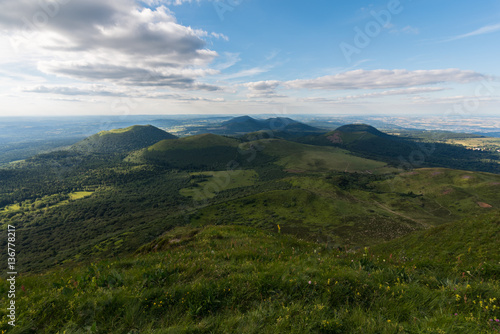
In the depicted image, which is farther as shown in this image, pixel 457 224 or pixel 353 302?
pixel 457 224

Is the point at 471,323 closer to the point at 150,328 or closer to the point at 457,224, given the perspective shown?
the point at 150,328

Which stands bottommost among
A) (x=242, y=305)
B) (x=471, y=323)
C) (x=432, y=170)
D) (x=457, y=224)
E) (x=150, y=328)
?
(x=432, y=170)

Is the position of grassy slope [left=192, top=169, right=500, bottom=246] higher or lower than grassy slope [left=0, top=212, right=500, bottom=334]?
lower

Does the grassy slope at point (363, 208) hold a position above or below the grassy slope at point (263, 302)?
below

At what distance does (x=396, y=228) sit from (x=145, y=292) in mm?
108999

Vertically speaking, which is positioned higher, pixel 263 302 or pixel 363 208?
pixel 263 302

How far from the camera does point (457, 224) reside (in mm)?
25453

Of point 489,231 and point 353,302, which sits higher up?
point 353,302

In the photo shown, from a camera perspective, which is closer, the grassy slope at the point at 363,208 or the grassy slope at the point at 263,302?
the grassy slope at the point at 263,302

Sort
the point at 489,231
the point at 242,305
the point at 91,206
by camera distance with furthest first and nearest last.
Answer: the point at 91,206
the point at 489,231
the point at 242,305

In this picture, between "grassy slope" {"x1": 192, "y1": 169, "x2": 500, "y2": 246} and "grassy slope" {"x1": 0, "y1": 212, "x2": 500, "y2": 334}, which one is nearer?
"grassy slope" {"x1": 0, "y1": 212, "x2": 500, "y2": 334}

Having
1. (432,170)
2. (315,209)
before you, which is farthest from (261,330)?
(432,170)

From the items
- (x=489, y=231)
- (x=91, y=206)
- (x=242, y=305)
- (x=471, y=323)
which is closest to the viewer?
(x=471, y=323)

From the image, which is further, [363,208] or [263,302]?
[363,208]
